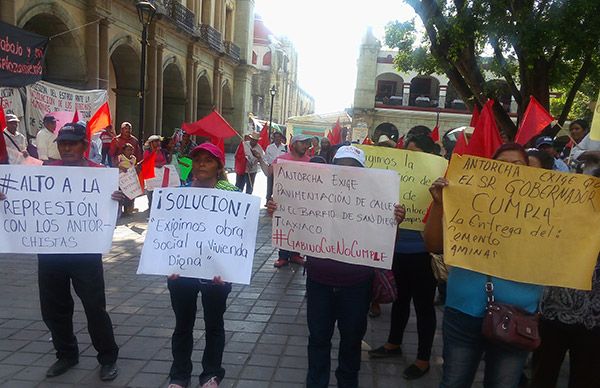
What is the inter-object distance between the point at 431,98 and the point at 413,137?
4547 centimetres

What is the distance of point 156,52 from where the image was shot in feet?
71.2

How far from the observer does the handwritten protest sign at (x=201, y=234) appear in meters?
3.35

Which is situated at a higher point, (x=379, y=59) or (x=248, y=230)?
(x=379, y=59)

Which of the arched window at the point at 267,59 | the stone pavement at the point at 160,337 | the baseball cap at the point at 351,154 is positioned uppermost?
the arched window at the point at 267,59

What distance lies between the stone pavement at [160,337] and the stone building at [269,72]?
203 ft

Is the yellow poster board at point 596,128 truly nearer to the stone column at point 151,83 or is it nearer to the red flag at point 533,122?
the red flag at point 533,122

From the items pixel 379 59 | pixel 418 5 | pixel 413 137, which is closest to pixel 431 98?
pixel 379 59

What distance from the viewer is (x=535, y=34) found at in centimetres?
923

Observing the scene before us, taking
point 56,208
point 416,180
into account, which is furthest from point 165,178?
point 416,180

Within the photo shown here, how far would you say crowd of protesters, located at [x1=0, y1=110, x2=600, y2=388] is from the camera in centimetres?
271

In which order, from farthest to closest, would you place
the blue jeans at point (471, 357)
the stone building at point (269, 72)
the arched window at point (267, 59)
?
the arched window at point (267, 59)
the stone building at point (269, 72)
the blue jeans at point (471, 357)

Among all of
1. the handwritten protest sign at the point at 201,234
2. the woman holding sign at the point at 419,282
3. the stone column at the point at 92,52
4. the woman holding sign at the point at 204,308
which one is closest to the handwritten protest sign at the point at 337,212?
the handwritten protest sign at the point at 201,234

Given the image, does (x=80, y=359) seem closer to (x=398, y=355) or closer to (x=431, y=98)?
(x=398, y=355)

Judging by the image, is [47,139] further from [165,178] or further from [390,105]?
[390,105]
